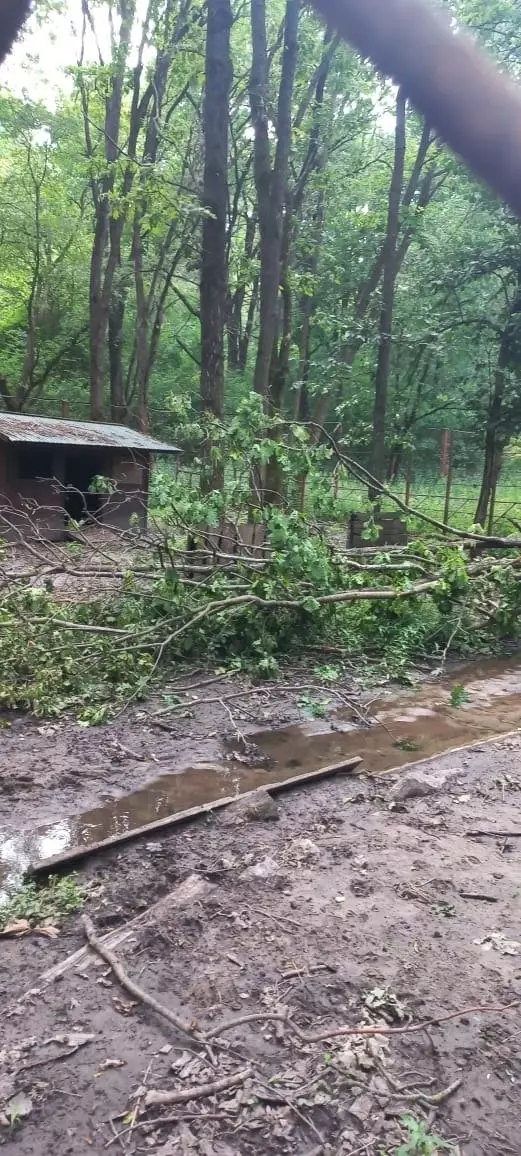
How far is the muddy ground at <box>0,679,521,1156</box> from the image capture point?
230 cm

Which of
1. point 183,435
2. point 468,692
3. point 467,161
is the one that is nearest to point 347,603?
point 468,692

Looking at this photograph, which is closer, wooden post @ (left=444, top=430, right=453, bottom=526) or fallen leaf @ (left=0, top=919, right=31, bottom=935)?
fallen leaf @ (left=0, top=919, right=31, bottom=935)

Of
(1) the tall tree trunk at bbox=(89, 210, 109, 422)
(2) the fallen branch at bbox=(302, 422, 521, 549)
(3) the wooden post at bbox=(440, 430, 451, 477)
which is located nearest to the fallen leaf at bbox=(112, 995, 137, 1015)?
(2) the fallen branch at bbox=(302, 422, 521, 549)

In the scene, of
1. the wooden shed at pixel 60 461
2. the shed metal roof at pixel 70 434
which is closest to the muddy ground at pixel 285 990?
the wooden shed at pixel 60 461

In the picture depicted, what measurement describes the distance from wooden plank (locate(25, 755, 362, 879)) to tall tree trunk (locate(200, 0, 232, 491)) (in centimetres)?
614

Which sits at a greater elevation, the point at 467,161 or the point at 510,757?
the point at 467,161

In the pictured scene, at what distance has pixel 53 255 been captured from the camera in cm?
2717

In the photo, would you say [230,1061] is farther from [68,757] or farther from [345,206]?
[345,206]

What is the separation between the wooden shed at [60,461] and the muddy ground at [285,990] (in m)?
10.5

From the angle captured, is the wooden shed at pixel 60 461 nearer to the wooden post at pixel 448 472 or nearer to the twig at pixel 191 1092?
the wooden post at pixel 448 472

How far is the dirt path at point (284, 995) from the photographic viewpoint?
2.30 meters

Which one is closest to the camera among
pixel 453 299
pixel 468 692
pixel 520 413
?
pixel 468 692

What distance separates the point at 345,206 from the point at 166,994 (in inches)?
948

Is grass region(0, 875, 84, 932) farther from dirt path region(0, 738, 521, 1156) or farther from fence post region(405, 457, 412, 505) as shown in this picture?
fence post region(405, 457, 412, 505)
